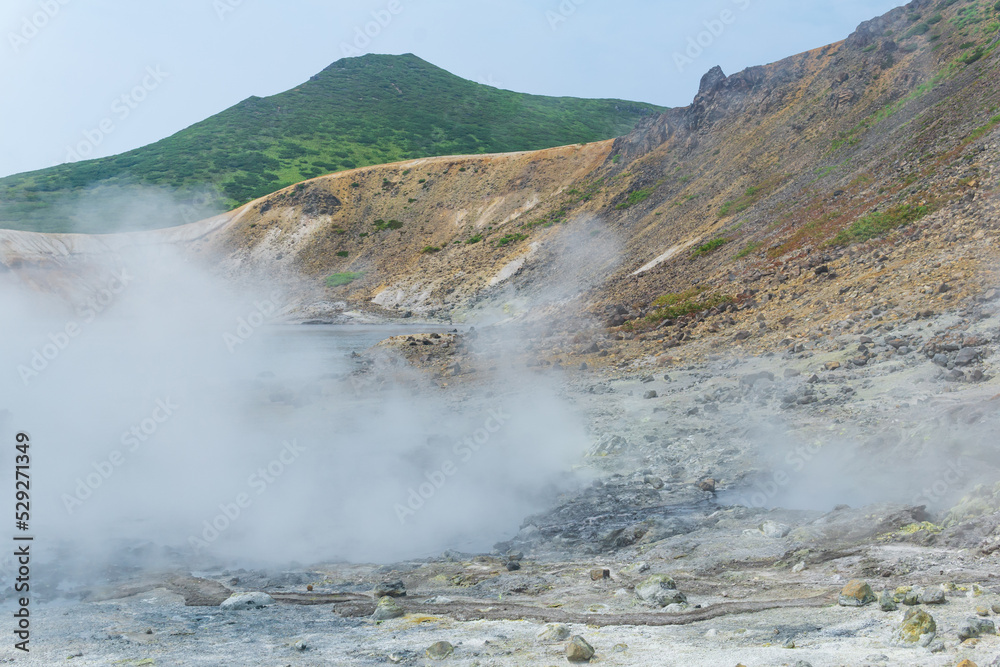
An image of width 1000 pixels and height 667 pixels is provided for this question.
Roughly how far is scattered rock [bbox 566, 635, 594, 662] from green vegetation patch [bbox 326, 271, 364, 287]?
175ft

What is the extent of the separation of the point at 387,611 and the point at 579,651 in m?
2.34

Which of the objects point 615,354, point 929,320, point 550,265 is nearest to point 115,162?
point 550,265

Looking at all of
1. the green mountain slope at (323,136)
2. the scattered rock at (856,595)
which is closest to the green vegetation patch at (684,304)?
the scattered rock at (856,595)

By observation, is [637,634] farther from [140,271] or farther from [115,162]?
[115,162]

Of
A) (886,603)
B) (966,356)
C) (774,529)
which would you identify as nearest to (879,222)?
(966,356)

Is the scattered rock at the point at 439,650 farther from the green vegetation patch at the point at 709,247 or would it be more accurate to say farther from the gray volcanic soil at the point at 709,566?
the green vegetation patch at the point at 709,247

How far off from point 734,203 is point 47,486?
32908mm

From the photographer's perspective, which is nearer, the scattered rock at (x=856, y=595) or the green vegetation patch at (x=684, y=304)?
the scattered rock at (x=856, y=595)

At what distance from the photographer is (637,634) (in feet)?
18.0

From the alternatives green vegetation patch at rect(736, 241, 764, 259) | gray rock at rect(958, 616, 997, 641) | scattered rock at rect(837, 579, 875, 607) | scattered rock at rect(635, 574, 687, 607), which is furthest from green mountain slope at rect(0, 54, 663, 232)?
gray rock at rect(958, 616, 997, 641)

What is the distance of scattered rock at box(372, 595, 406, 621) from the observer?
6539 millimetres

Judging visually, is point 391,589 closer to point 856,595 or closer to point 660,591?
point 660,591

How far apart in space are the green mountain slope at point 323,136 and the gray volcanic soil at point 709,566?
66134mm

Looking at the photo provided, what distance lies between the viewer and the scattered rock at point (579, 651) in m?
4.94
